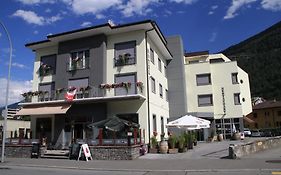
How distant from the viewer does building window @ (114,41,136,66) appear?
25.5 metres

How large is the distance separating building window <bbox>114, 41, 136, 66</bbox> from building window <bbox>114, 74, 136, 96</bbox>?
44.0 inches

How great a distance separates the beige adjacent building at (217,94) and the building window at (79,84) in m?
16.6

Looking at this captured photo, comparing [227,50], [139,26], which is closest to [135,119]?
[139,26]

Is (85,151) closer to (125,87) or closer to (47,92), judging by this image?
(125,87)

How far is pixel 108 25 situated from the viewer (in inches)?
971

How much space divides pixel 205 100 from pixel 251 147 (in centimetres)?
1904

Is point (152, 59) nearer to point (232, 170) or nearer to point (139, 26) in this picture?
point (139, 26)

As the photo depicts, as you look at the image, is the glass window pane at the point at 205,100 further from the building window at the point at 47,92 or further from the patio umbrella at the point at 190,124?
the building window at the point at 47,92

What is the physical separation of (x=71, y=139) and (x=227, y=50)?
123125 millimetres

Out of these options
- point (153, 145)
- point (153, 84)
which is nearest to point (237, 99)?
point (153, 84)

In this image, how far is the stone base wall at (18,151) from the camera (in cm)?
2194

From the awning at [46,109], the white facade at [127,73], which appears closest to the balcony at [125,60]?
the white facade at [127,73]

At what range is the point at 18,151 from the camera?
22.2m

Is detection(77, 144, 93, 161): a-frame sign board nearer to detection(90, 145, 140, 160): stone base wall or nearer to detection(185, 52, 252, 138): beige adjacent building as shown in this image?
detection(90, 145, 140, 160): stone base wall
